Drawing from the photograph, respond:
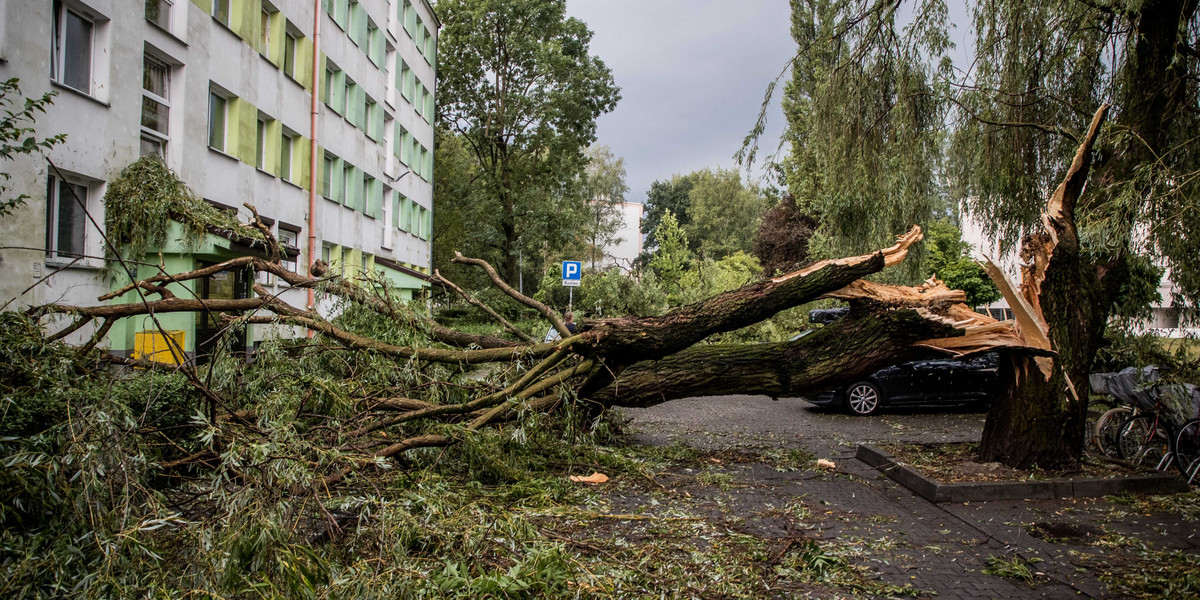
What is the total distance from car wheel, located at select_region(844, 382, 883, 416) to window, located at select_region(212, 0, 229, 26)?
14772 millimetres

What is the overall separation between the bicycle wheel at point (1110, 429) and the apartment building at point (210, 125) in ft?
24.9

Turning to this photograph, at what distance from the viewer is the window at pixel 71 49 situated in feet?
37.3

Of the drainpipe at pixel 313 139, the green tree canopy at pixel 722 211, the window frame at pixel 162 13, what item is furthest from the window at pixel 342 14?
the green tree canopy at pixel 722 211

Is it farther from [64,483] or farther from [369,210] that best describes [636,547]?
[369,210]

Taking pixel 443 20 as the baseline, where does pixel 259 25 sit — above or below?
below

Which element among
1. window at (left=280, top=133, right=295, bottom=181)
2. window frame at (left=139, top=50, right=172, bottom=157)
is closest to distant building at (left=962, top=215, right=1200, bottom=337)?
window frame at (left=139, top=50, right=172, bottom=157)

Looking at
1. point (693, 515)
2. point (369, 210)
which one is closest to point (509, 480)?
point (693, 515)

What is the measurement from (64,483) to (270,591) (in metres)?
1.42

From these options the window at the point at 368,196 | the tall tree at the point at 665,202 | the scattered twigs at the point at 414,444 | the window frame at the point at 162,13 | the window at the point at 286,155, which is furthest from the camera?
the tall tree at the point at 665,202

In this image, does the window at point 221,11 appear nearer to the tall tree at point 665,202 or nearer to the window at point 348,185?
the window at point 348,185

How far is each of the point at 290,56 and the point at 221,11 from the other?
408 cm

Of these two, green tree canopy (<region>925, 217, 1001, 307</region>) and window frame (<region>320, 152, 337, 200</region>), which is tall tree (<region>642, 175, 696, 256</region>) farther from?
window frame (<region>320, 152, 337, 200</region>)

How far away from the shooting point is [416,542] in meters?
4.38

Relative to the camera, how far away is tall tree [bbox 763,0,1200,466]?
23.5 feet
